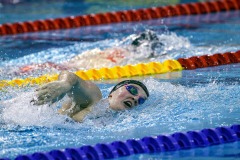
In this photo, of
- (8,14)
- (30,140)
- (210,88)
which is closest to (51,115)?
(30,140)

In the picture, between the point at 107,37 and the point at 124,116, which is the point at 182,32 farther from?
the point at 124,116

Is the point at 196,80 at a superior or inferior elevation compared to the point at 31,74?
superior

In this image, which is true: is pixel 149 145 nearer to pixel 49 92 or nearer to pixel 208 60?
pixel 49 92

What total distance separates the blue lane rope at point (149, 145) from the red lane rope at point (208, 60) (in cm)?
198

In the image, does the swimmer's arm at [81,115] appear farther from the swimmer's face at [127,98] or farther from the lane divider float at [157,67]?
the lane divider float at [157,67]

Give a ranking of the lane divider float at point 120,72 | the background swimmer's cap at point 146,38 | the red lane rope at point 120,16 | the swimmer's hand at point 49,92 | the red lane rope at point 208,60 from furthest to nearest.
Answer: the red lane rope at point 120,16 < the background swimmer's cap at point 146,38 < the red lane rope at point 208,60 < the lane divider float at point 120,72 < the swimmer's hand at point 49,92

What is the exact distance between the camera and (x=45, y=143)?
363cm

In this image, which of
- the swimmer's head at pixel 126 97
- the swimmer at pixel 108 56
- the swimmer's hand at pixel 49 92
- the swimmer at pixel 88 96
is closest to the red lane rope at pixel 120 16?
the swimmer at pixel 108 56

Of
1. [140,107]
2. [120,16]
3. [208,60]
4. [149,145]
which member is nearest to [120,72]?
[208,60]

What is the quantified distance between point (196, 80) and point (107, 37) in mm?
2202

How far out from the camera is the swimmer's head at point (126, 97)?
3.86m

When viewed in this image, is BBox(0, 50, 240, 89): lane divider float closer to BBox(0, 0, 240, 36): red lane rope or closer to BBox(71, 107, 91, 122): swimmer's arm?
BBox(71, 107, 91, 122): swimmer's arm

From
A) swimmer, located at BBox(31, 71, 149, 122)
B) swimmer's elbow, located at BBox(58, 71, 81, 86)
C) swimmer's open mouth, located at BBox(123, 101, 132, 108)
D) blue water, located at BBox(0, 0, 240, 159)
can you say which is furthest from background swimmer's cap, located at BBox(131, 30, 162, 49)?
swimmer's elbow, located at BBox(58, 71, 81, 86)

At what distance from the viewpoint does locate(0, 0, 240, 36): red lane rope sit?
7368 mm
